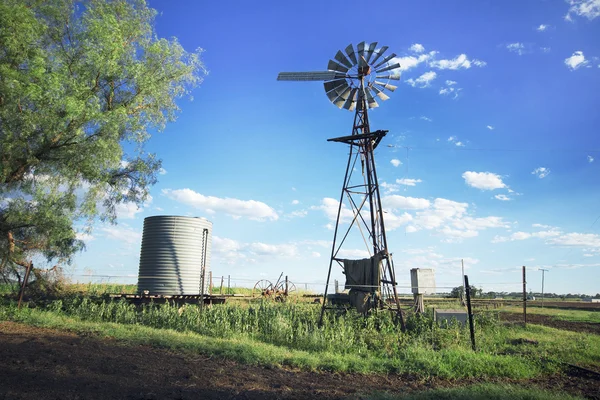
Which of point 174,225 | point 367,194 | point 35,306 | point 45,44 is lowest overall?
point 35,306

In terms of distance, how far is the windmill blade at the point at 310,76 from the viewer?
16.0 meters

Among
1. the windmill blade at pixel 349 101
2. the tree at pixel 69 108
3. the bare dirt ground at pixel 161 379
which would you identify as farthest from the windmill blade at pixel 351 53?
the bare dirt ground at pixel 161 379

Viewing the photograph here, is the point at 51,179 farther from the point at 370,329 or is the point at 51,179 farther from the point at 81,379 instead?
the point at 370,329

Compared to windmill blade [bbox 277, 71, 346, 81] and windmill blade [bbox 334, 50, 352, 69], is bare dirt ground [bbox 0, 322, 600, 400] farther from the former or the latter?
windmill blade [bbox 334, 50, 352, 69]

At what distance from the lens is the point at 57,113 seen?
13.9 metres

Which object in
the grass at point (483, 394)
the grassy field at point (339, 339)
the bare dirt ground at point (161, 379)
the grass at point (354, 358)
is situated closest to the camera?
the bare dirt ground at point (161, 379)

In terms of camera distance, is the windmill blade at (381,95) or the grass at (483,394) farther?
the windmill blade at (381,95)

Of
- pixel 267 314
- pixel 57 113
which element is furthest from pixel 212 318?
pixel 57 113

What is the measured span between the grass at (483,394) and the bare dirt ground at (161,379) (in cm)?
48

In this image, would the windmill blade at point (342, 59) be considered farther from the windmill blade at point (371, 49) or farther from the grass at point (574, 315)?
the grass at point (574, 315)

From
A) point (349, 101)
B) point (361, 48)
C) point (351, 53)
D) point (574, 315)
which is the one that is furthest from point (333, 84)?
point (574, 315)

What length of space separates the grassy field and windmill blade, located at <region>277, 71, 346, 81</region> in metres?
9.08

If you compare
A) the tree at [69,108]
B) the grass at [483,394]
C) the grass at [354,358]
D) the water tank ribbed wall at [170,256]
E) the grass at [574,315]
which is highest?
the tree at [69,108]

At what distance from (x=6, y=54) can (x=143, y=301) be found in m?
10.3
